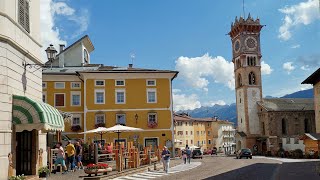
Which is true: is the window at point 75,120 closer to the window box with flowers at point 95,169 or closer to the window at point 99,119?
the window at point 99,119

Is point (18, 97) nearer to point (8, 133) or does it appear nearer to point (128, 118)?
point (8, 133)

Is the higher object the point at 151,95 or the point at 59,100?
the point at 151,95

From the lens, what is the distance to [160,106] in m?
44.4

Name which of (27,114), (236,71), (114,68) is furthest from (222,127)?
(27,114)

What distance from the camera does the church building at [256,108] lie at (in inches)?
2790

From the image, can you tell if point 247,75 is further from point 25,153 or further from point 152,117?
point 25,153

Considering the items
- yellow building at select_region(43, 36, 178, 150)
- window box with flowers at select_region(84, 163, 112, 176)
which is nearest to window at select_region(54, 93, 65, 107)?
yellow building at select_region(43, 36, 178, 150)

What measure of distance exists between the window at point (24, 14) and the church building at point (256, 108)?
57085 millimetres

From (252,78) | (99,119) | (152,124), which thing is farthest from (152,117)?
(252,78)

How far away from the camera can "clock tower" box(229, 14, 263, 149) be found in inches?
2906

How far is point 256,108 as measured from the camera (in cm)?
7450

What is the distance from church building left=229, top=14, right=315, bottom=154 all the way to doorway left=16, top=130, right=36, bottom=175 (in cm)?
5590

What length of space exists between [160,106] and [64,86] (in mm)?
10763

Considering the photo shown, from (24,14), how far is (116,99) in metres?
27.5
